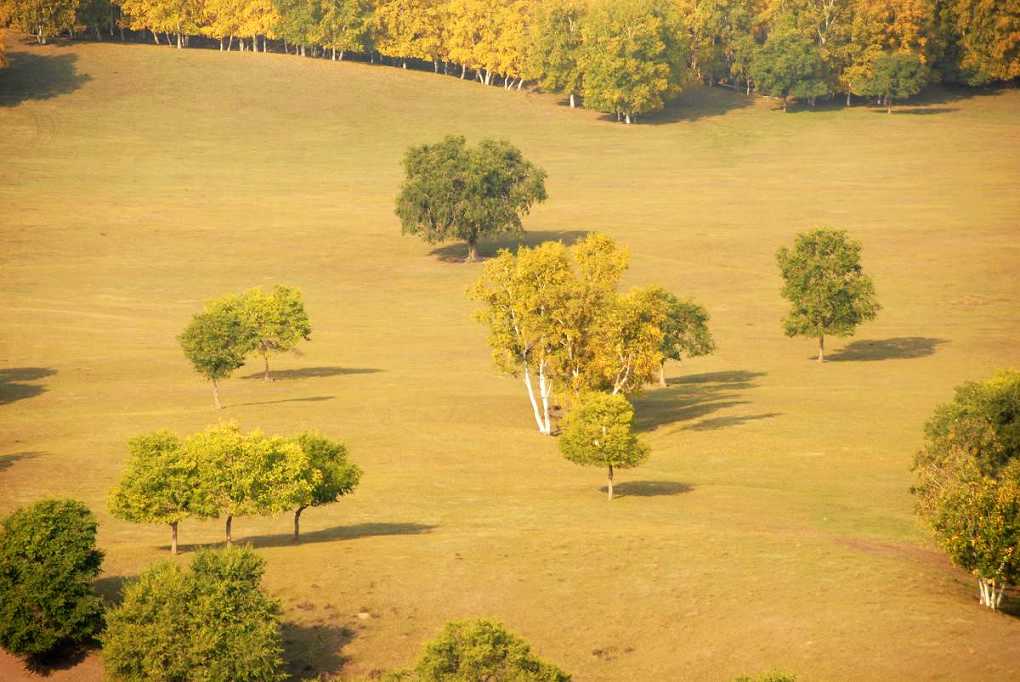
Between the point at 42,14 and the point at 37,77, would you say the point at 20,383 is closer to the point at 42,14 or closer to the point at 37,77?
the point at 37,77

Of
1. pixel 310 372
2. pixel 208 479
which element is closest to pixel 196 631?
pixel 208 479

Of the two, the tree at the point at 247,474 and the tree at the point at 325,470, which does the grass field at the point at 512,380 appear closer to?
the tree at the point at 325,470

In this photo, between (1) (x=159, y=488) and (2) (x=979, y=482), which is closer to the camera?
(2) (x=979, y=482)

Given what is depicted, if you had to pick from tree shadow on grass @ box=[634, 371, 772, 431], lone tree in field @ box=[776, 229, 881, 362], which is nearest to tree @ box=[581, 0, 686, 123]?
lone tree in field @ box=[776, 229, 881, 362]

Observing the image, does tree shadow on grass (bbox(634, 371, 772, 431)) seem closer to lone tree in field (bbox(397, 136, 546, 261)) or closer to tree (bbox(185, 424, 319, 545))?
tree (bbox(185, 424, 319, 545))

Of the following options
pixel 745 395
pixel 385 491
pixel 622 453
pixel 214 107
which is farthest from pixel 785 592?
pixel 214 107

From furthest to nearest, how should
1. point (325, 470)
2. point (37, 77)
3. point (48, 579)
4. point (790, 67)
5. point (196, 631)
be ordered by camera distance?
point (790, 67)
point (37, 77)
point (325, 470)
point (48, 579)
point (196, 631)

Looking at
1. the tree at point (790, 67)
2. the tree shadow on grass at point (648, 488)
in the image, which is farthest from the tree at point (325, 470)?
the tree at point (790, 67)
